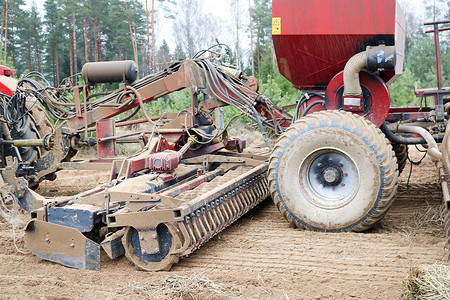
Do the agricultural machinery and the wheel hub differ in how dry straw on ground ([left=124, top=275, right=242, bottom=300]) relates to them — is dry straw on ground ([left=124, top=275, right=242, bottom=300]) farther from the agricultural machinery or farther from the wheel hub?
the wheel hub

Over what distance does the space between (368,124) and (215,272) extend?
2.01 meters

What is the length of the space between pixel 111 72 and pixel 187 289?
3.63 metres

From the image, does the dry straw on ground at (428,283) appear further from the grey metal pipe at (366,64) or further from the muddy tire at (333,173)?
the grey metal pipe at (366,64)

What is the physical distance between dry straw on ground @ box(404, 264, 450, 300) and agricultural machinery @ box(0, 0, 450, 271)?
26.6 inches

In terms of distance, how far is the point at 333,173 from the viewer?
4609mm

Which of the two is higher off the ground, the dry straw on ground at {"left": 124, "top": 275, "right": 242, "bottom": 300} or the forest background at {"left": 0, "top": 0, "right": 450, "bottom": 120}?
the forest background at {"left": 0, "top": 0, "right": 450, "bottom": 120}

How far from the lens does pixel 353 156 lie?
449cm

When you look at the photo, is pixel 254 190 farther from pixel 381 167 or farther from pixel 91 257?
pixel 91 257

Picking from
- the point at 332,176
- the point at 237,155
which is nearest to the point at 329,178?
the point at 332,176

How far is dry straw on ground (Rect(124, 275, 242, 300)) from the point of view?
334 cm

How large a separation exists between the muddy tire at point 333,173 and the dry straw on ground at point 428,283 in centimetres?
130

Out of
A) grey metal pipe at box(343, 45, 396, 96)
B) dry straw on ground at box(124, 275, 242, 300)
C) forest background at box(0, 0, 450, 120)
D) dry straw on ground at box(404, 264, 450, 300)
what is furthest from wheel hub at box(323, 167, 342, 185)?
forest background at box(0, 0, 450, 120)

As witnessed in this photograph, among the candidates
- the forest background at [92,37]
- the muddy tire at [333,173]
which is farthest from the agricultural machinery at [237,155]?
the forest background at [92,37]

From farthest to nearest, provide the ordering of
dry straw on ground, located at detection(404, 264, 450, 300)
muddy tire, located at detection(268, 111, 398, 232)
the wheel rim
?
the wheel rim
muddy tire, located at detection(268, 111, 398, 232)
dry straw on ground, located at detection(404, 264, 450, 300)
